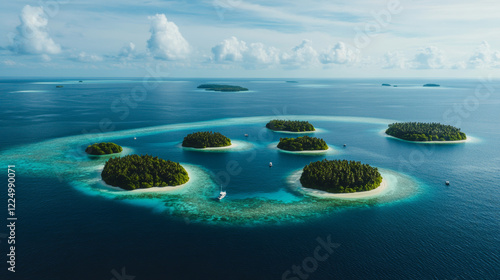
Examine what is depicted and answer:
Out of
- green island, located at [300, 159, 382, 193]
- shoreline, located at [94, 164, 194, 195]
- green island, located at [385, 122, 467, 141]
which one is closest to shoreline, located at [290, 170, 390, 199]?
green island, located at [300, 159, 382, 193]

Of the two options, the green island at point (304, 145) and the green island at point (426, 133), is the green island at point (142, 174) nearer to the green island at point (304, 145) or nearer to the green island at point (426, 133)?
the green island at point (304, 145)

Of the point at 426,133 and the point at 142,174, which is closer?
the point at 142,174

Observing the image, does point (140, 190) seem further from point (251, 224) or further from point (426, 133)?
point (426, 133)

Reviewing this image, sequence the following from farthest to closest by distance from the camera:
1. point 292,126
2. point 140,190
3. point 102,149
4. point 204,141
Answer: point 292,126
point 204,141
point 102,149
point 140,190

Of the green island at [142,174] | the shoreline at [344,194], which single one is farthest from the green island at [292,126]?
the green island at [142,174]

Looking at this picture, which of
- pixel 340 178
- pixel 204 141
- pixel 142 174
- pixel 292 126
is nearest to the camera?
pixel 340 178

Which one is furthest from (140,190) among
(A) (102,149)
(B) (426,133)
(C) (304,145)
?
(B) (426,133)

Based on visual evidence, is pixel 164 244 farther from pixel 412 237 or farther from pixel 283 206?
pixel 412 237

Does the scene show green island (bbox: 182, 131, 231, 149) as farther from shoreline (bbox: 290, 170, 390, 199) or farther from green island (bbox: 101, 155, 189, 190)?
shoreline (bbox: 290, 170, 390, 199)
